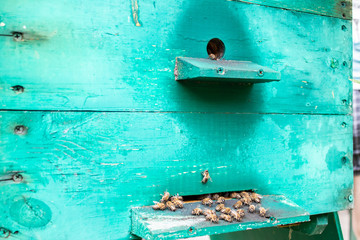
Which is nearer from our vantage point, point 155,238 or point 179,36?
point 155,238

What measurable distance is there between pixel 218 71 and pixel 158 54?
232mm

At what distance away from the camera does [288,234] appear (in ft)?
6.39

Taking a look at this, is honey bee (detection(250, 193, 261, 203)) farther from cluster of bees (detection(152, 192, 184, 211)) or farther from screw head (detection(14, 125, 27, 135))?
screw head (detection(14, 125, 27, 135))

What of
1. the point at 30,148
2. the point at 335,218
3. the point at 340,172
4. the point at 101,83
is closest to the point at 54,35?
the point at 101,83

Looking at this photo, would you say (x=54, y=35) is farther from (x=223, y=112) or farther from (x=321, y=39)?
(x=321, y=39)

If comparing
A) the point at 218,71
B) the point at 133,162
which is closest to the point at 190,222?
the point at 133,162

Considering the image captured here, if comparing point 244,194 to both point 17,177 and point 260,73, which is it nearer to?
point 260,73

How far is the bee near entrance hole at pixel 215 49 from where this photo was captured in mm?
1393

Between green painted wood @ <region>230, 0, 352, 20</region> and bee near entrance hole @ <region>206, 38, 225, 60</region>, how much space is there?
0.71 ft

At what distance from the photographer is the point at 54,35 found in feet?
3.66

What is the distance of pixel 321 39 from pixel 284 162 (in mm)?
601

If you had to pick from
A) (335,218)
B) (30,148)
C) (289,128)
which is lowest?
(335,218)

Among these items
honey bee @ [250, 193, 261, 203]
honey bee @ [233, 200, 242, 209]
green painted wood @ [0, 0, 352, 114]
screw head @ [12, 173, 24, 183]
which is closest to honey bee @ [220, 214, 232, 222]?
honey bee @ [233, 200, 242, 209]

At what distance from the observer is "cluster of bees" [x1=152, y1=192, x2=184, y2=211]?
1208mm
